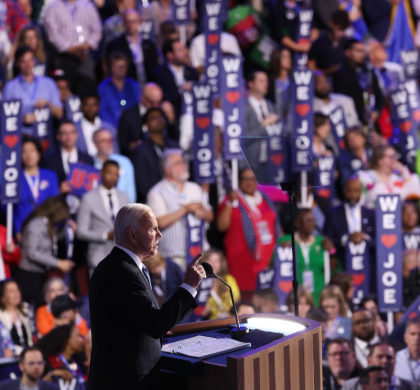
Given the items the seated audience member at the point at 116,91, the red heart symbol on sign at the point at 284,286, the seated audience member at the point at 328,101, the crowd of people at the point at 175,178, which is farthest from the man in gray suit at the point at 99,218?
the seated audience member at the point at 328,101

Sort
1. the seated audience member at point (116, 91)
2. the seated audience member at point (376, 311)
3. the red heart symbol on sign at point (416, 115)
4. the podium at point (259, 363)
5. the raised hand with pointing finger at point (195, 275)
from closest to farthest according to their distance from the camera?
the podium at point (259, 363) < the raised hand with pointing finger at point (195, 275) < the seated audience member at point (376, 311) < the seated audience member at point (116, 91) < the red heart symbol on sign at point (416, 115)

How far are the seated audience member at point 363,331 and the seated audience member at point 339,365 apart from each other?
0.56ft

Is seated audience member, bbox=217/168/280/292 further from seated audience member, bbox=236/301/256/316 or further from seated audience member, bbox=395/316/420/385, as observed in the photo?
seated audience member, bbox=395/316/420/385

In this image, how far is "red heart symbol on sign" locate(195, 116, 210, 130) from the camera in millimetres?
6828

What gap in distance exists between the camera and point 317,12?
9.12 meters

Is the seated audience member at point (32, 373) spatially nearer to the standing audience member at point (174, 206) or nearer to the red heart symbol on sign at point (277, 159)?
the standing audience member at point (174, 206)

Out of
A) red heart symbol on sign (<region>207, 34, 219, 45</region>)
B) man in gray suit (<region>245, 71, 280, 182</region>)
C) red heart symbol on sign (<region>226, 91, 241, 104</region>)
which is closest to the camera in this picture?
red heart symbol on sign (<region>226, 91, 241, 104</region>)

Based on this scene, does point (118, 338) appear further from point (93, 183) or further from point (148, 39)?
point (148, 39)

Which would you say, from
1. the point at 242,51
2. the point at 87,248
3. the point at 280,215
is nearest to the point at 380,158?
the point at 280,215

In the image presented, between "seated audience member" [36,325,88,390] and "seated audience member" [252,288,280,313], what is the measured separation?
1.62 metres

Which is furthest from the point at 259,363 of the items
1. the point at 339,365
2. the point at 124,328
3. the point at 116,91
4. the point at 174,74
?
the point at 174,74

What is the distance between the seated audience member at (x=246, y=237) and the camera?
6645 millimetres

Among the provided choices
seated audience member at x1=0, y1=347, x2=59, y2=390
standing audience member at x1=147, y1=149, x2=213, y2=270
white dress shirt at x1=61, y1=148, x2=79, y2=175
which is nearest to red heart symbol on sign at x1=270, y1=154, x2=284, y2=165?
standing audience member at x1=147, y1=149, x2=213, y2=270

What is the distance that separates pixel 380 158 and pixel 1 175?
12.6 ft
